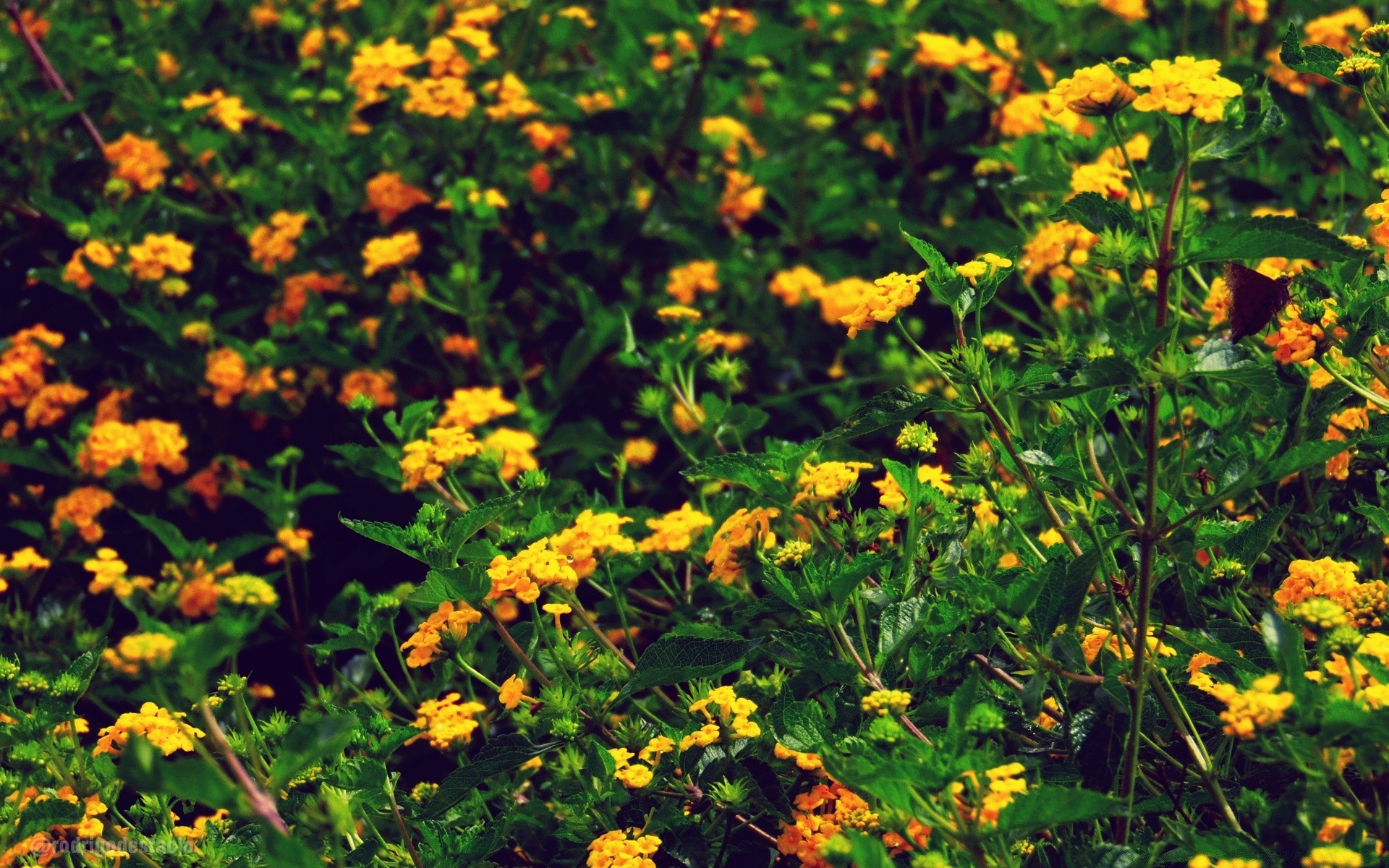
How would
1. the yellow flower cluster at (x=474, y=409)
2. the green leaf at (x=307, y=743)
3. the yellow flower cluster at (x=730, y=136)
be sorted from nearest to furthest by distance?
the green leaf at (x=307, y=743), the yellow flower cluster at (x=474, y=409), the yellow flower cluster at (x=730, y=136)

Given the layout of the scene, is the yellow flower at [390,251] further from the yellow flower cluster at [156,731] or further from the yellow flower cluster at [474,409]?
the yellow flower cluster at [156,731]

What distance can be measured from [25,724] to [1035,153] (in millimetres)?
2316

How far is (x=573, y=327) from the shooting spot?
11.3 ft

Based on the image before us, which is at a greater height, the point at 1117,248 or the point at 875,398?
the point at 1117,248

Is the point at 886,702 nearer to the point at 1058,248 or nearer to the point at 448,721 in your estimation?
the point at 448,721

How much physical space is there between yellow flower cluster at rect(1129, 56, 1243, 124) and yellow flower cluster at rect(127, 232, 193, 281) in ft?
7.70

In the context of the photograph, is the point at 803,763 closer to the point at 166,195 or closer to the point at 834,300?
the point at 834,300

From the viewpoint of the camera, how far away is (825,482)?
1.84m

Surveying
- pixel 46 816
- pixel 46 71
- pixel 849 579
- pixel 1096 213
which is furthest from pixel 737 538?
pixel 46 71

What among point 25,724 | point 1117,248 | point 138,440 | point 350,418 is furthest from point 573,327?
point 1117,248

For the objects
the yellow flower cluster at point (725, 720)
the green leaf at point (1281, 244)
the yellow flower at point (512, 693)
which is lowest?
the yellow flower at point (512, 693)

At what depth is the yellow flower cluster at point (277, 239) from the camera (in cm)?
326

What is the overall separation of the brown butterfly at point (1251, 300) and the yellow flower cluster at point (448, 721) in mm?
1192

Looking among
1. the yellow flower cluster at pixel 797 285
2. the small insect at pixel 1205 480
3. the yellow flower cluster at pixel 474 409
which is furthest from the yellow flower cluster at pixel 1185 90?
the yellow flower cluster at pixel 797 285
